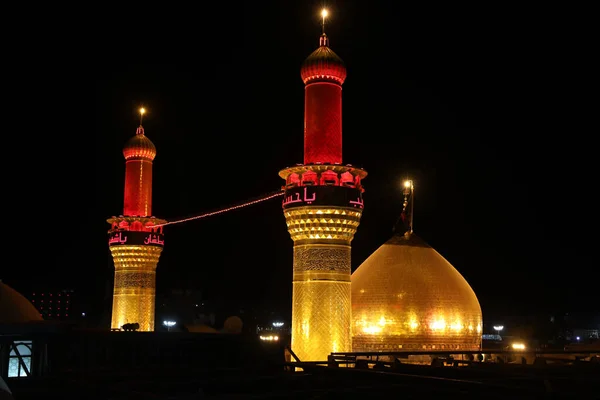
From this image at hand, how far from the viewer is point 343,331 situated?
16.3 meters

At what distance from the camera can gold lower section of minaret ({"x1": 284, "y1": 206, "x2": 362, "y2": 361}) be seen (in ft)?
52.9

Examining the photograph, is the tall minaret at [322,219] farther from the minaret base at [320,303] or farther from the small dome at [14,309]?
the small dome at [14,309]

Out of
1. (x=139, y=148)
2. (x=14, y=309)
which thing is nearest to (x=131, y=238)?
(x=139, y=148)

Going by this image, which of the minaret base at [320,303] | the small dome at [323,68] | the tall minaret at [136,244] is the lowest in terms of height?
the minaret base at [320,303]

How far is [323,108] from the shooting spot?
1695 centimetres

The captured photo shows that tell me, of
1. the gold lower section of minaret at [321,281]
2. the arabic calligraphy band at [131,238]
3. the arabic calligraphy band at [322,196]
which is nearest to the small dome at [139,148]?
the arabic calligraphy band at [131,238]

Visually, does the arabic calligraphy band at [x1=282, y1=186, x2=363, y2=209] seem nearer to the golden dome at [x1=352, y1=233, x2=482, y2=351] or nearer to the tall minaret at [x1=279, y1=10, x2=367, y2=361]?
the tall minaret at [x1=279, y1=10, x2=367, y2=361]

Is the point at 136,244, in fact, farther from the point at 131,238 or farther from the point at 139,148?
the point at 139,148

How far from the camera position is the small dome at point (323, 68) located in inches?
674

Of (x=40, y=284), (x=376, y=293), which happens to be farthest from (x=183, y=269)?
(x=376, y=293)

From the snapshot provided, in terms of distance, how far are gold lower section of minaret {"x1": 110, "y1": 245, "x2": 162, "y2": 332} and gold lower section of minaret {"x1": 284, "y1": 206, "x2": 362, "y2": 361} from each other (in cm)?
946

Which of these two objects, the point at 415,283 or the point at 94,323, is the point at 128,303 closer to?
the point at 415,283

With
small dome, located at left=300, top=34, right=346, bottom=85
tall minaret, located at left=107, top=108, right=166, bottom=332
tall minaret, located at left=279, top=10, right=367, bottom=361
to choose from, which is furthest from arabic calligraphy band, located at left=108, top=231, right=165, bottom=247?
small dome, located at left=300, top=34, right=346, bottom=85

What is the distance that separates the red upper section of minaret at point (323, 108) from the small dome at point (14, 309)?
9.84 meters
